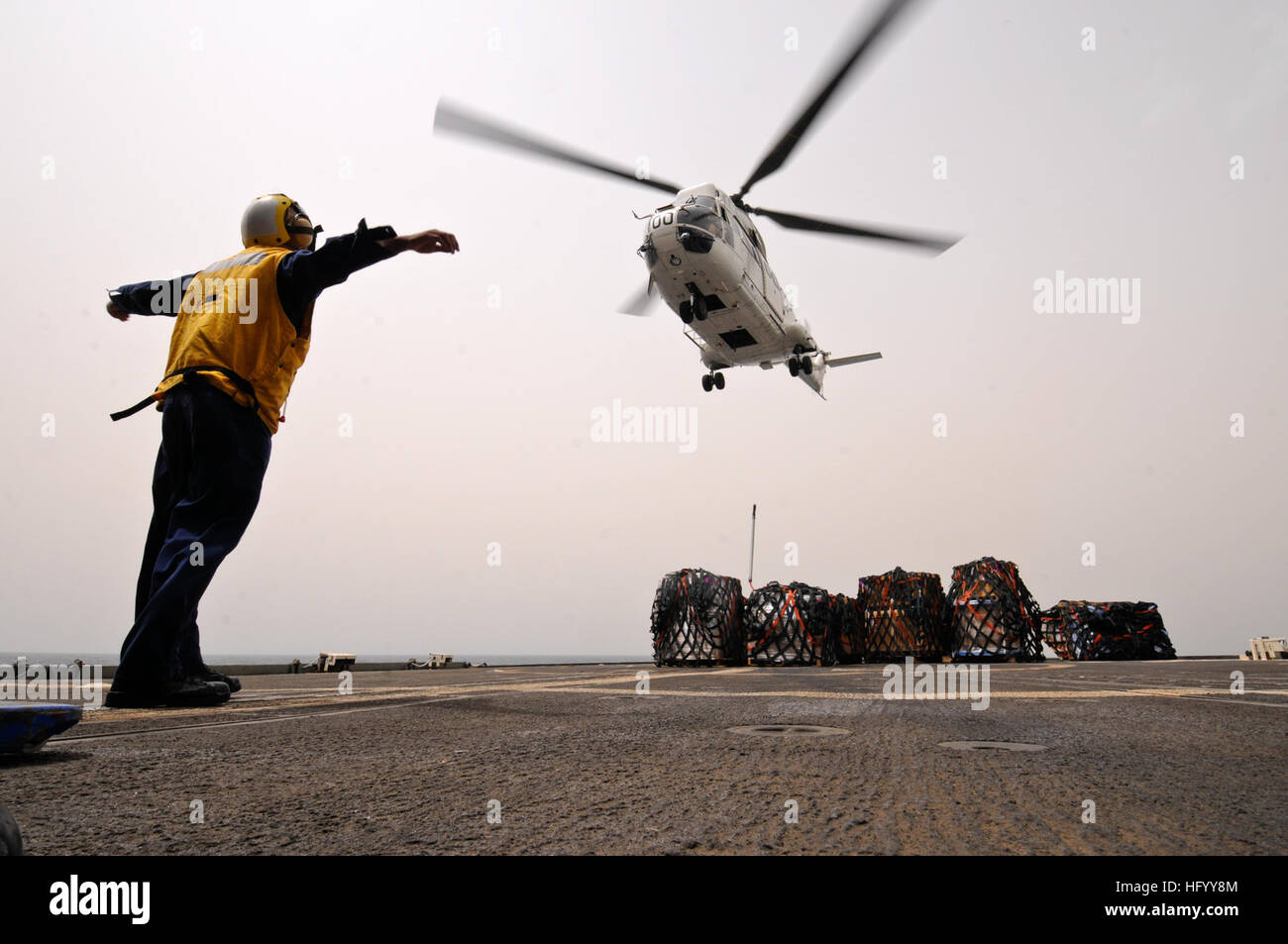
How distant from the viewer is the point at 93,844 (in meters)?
Answer: 1.12

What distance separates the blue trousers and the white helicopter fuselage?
1158 cm

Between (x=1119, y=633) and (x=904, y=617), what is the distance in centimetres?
567

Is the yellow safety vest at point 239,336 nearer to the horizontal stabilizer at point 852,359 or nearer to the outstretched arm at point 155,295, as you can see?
the outstretched arm at point 155,295

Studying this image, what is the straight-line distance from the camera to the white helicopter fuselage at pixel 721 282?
45.6 feet

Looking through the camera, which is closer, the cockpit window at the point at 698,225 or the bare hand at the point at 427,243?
the bare hand at the point at 427,243

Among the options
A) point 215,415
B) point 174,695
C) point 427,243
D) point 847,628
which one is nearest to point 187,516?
point 215,415

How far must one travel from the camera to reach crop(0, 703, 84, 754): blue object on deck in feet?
5.98

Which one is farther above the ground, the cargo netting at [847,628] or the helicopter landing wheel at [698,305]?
the helicopter landing wheel at [698,305]

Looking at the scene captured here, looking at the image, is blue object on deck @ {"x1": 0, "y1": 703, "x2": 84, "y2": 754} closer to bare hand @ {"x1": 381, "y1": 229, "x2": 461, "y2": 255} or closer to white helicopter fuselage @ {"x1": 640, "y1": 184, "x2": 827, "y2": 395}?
bare hand @ {"x1": 381, "y1": 229, "x2": 461, "y2": 255}

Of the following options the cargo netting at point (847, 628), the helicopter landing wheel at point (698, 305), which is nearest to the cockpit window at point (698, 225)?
the helicopter landing wheel at point (698, 305)

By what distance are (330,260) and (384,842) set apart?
2830mm

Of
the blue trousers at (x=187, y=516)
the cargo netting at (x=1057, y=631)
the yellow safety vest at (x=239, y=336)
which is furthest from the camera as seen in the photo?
the cargo netting at (x=1057, y=631)

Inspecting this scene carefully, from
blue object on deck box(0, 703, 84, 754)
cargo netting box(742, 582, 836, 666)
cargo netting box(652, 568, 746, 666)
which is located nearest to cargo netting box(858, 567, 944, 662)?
→ cargo netting box(742, 582, 836, 666)

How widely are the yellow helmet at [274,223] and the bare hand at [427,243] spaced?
0.95m
